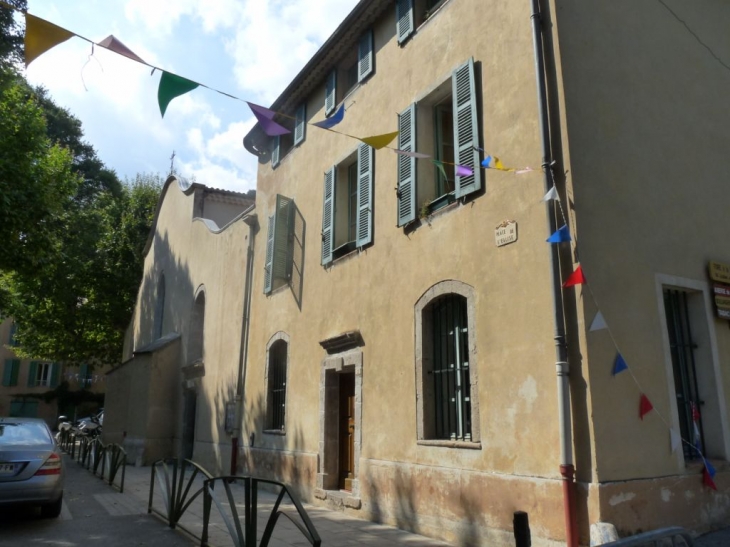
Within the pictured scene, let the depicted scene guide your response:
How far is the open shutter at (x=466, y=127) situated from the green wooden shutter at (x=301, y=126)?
486cm

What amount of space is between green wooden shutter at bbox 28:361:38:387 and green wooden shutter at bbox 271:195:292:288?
31718 millimetres

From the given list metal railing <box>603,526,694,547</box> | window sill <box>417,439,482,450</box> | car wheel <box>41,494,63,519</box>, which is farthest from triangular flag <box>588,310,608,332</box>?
car wheel <box>41,494,63,519</box>

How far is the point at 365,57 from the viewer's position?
970 centimetres

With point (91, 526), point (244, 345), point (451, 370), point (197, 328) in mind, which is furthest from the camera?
point (197, 328)

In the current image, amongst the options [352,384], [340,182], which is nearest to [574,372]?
[352,384]

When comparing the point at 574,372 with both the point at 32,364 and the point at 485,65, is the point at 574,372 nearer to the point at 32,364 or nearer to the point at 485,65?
the point at 485,65

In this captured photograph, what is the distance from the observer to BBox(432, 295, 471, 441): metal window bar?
678 cm

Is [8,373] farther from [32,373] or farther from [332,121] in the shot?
[332,121]

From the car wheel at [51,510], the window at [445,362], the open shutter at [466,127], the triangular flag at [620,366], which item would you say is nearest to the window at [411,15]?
the open shutter at [466,127]

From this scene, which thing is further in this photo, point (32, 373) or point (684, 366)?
point (32, 373)

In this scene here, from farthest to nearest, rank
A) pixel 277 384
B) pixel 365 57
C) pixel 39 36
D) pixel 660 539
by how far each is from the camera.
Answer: pixel 277 384, pixel 365 57, pixel 39 36, pixel 660 539

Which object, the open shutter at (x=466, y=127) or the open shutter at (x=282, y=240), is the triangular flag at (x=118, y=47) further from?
the open shutter at (x=282, y=240)

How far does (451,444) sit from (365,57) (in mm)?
6318

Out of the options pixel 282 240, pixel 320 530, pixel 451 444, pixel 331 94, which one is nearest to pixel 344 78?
pixel 331 94
